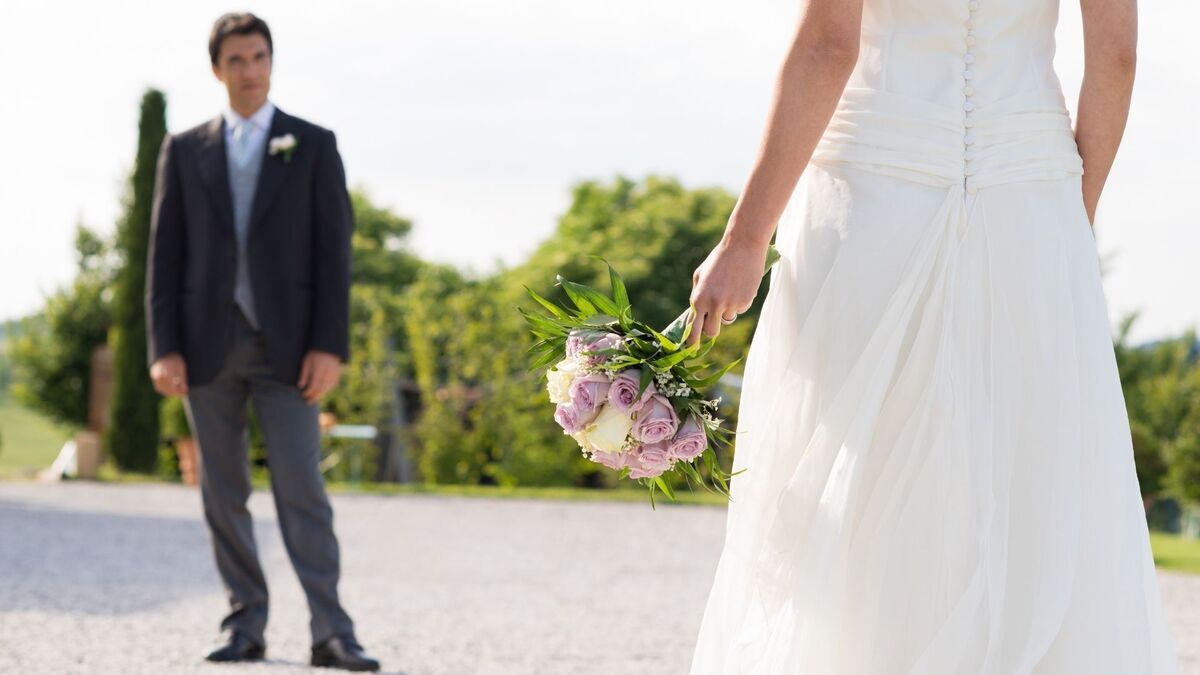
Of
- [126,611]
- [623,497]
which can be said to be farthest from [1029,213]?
[623,497]

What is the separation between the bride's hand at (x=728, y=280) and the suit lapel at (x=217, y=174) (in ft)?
10.6

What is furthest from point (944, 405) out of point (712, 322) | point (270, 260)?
point (270, 260)

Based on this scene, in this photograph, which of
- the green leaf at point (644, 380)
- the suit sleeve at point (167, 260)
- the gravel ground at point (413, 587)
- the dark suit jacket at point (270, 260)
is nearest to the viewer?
the green leaf at point (644, 380)

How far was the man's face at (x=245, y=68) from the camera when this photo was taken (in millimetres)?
5672

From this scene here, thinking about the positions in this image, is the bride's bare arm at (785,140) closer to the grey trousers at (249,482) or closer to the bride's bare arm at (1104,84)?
the bride's bare arm at (1104,84)

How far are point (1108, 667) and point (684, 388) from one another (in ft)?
3.02

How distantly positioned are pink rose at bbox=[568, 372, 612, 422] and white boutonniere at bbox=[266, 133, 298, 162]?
3.00 meters

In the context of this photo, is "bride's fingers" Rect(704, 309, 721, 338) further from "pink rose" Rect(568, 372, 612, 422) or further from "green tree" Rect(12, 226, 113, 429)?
"green tree" Rect(12, 226, 113, 429)

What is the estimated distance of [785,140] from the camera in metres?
2.87

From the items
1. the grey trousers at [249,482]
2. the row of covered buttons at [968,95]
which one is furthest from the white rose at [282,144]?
the row of covered buttons at [968,95]

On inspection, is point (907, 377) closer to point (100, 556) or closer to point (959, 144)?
point (959, 144)

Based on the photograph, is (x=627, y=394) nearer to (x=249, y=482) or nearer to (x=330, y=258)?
(x=330, y=258)

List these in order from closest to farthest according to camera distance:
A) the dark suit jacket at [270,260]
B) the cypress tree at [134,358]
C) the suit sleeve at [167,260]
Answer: the dark suit jacket at [270,260] < the suit sleeve at [167,260] < the cypress tree at [134,358]

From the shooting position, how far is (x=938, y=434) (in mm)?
2887
